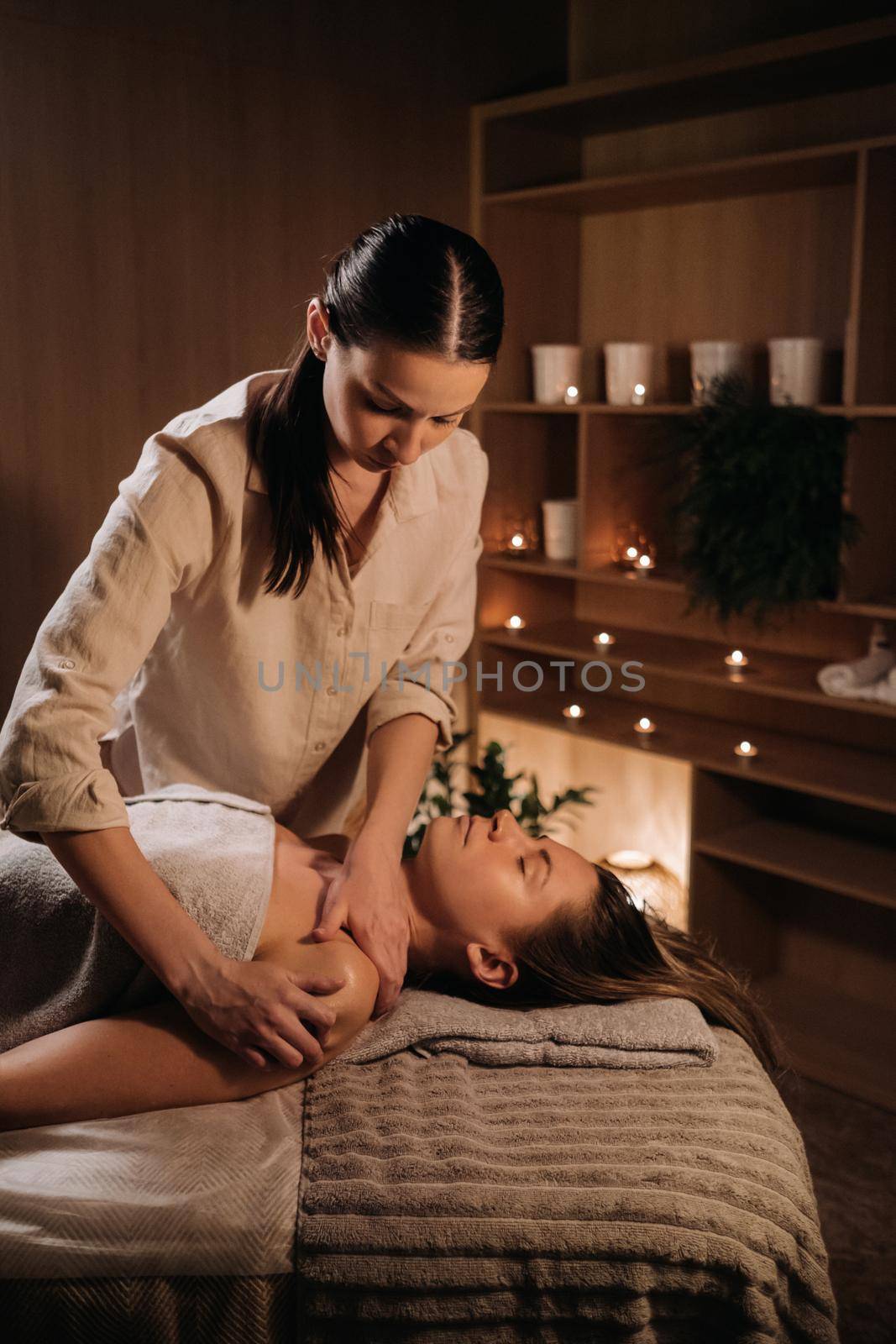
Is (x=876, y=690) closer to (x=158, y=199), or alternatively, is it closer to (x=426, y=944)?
(x=426, y=944)

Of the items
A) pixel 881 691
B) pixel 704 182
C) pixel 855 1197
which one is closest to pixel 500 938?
pixel 855 1197

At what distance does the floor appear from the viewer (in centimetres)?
216

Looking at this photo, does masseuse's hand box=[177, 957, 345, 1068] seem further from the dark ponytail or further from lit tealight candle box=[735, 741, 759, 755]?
lit tealight candle box=[735, 741, 759, 755]

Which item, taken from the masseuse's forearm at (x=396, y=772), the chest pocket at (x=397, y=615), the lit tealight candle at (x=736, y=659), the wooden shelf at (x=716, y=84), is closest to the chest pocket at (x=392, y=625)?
the chest pocket at (x=397, y=615)

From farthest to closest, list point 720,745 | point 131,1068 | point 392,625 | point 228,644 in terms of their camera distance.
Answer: point 720,745
point 392,625
point 228,644
point 131,1068

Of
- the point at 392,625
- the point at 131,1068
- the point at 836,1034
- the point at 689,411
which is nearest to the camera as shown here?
the point at 131,1068

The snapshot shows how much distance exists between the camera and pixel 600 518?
330cm

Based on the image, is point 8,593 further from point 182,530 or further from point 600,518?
point 600,518

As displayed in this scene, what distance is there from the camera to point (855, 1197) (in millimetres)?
2473

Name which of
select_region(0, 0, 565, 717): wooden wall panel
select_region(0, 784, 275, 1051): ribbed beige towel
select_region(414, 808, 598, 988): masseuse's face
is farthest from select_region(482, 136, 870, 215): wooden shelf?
select_region(0, 784, 275, 1051): ribbed beige towel

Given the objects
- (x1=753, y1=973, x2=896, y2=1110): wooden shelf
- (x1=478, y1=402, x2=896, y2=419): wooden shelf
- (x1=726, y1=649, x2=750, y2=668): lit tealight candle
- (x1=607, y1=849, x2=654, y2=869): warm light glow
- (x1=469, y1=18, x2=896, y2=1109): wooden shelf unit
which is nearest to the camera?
(x1=478, y1=402, x2=896, y2=419): wooden shelf

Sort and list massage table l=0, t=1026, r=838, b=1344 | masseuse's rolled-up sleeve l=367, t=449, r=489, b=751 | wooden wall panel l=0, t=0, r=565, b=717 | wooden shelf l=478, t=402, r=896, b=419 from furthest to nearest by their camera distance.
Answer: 1. wooden shelf l=478, t=402, r=896, b=419
2. wooden wall panel l=0, t=0, r=565, b=717
3. masseuse's rolled-up sleeve l=367, t=449, r=489, b=751
4. massage table l=0, t=1026, r=838, b=1344

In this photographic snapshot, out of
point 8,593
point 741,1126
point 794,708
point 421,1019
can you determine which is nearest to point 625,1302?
point 741,1126

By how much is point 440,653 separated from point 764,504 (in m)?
1.26
